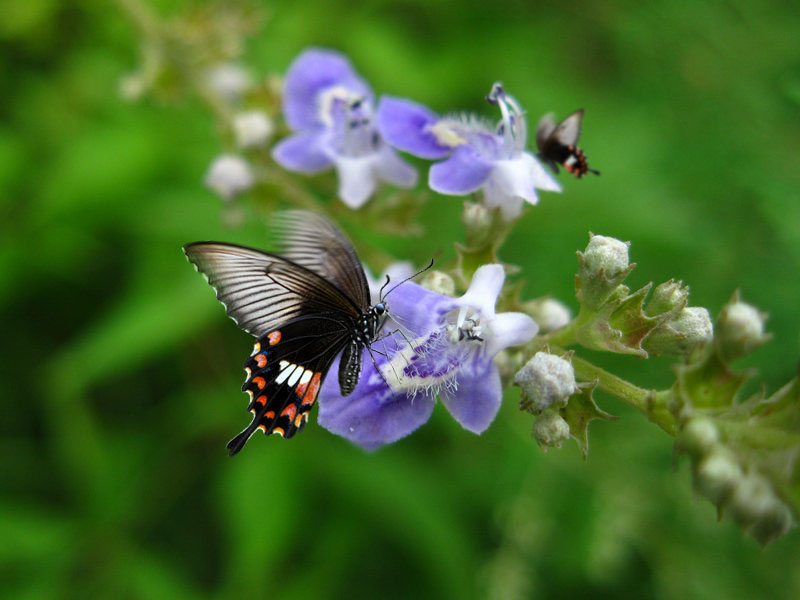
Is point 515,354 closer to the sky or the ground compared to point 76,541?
closer to the sky

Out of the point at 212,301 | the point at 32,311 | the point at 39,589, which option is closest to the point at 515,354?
the point at 212,301

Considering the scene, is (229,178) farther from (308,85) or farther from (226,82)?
(226,82)

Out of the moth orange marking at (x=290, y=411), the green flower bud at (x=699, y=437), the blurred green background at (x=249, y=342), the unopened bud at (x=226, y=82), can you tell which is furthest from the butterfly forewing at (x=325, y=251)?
the unopened bud at (x=226, y=82)

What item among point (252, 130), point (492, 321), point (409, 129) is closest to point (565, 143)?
point (409, 129)

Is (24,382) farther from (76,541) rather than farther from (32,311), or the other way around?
(76,541)

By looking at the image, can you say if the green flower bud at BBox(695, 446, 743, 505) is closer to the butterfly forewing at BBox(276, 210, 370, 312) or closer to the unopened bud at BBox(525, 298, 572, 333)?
the unopened bud at BBox(525, 298, 572, 333)

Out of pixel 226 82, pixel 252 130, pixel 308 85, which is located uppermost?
pixel 308 85
